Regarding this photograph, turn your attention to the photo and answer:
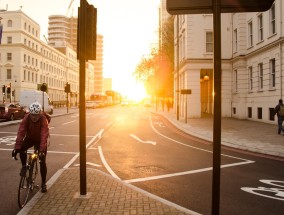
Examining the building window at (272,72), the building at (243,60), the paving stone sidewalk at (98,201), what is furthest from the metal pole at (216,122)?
the building window at (272,72)

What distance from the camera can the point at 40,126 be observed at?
633 cm

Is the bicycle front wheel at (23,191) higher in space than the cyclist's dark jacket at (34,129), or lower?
lower

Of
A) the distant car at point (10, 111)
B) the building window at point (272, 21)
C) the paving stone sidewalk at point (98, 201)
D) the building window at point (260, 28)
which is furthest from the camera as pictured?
the building window at point (260, 28)

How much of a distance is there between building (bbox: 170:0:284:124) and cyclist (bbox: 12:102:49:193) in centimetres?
1988

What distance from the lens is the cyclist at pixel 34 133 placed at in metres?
6.12

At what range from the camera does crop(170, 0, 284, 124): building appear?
952 inches

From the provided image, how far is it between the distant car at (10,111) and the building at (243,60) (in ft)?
46.4

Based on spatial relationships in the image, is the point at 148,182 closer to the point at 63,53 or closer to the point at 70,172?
the point at 70,172

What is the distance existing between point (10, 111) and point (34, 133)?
2326 centimetres

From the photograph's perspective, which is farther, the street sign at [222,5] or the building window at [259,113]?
the building window at [259,113]

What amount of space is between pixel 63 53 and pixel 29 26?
2903 centimetres

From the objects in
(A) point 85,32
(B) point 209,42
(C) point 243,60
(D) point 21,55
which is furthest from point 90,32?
(D) point 21,55

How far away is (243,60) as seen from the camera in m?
30.5

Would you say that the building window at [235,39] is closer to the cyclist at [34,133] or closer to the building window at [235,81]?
the building window at [235,81]
